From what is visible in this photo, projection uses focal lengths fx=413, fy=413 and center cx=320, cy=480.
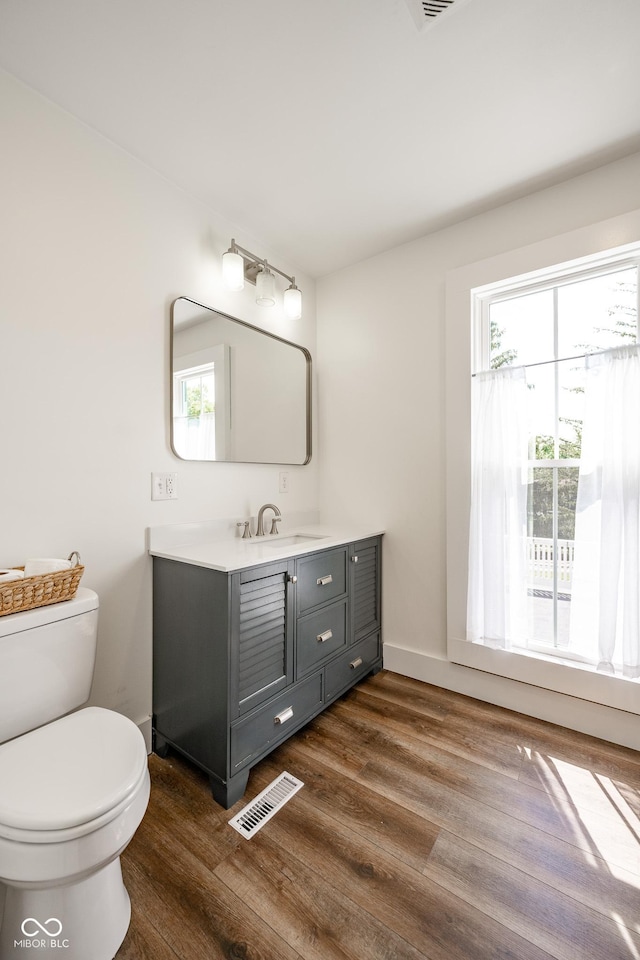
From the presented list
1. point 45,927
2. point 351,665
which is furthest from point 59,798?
point 351,665

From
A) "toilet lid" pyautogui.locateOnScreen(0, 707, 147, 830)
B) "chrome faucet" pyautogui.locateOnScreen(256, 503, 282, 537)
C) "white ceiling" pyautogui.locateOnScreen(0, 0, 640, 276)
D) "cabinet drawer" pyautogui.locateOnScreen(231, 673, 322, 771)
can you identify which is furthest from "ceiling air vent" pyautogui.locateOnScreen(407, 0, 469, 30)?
"cabinet drawer" pyautogui.locateOnScreen(231, 673, 322, 771)

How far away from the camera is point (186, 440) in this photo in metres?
1.90

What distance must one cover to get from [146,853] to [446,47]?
2679 mm

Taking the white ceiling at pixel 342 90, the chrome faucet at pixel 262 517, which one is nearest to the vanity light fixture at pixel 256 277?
the white ceiling at pixel 342 90

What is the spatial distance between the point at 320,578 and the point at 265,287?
1504mm

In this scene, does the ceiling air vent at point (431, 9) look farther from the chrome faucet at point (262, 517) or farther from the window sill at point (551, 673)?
the window sill at point (551, 673)

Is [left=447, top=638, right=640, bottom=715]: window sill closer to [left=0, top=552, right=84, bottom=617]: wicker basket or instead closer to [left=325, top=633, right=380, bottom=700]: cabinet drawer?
[left=325, top=633, right=380, bottom=700]: cabinet drawer

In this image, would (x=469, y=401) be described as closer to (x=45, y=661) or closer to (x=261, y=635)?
(x=261, y=635)

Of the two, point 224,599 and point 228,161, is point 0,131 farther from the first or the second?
point 224,599

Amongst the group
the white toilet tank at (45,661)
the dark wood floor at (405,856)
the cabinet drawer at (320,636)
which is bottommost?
the dark wood floor at (405,856)
